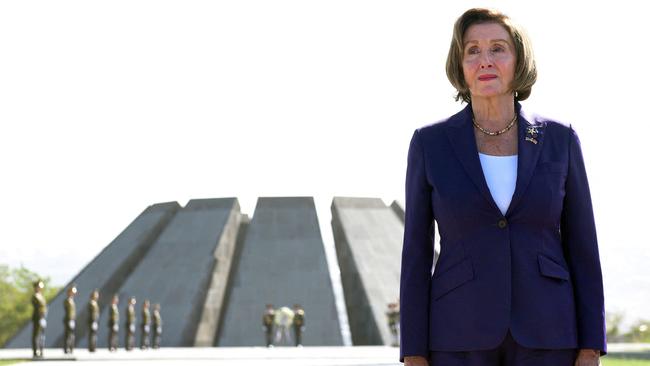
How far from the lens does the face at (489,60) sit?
4.09 metres

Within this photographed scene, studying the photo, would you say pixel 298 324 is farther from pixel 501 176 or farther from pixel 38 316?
pixel 501 176

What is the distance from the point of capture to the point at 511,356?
3.90 m

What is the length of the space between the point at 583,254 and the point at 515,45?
2.85 feet

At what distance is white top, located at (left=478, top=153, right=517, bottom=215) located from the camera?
403cm

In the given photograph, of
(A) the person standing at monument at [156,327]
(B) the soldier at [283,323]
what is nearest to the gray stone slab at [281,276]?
(B) the soldier at [283,323]

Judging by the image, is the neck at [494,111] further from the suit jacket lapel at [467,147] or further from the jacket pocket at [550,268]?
the jacket pocket at [550,268]

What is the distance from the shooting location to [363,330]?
39031mm

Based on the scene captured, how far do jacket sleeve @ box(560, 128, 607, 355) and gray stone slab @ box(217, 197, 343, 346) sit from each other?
113 feet

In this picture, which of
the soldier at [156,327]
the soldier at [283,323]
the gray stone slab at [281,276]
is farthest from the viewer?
the gray stone slab at [281,276]

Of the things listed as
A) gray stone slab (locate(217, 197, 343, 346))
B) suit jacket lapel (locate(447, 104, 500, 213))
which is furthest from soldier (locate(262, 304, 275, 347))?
suit jacket lapel (locate(447, 104, 500, 213))

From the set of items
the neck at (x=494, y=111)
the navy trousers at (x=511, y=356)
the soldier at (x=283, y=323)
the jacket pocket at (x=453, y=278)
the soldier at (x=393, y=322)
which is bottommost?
the soldier at (x=283, y=323)

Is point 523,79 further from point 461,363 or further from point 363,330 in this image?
point 363,330

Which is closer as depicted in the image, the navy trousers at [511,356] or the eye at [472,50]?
the navy trousers at [511,356]

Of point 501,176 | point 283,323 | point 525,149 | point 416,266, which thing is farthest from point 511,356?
point 283,323
